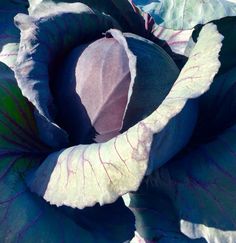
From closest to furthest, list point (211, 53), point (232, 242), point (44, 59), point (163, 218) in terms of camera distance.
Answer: point (211, 53), point (232, 242), point (44, 59), point (163, 218)

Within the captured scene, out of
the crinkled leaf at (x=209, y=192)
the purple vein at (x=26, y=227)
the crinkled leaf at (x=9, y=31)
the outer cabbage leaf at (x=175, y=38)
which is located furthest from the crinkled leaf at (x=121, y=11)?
the purple vein at (x=26, y=227)

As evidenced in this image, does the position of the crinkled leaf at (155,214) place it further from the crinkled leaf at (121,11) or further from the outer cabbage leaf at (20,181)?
the crinkled leaf at (121,11)

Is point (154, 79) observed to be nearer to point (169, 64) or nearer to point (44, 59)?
point (169, 64)

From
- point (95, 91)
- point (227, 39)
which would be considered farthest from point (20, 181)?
point (227, 39)

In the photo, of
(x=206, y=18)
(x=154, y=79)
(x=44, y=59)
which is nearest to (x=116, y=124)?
(x=154, y=79)

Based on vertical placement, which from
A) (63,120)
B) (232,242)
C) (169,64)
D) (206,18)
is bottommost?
(232,242)
